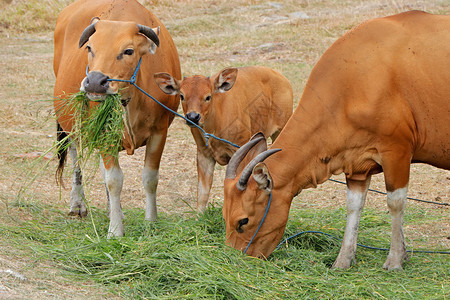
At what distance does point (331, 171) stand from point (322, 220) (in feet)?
4.62

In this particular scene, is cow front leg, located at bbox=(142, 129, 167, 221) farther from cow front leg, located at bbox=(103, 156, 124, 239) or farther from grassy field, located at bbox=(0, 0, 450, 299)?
cow front leg, located at bbox=(103, 156, 124, 239)

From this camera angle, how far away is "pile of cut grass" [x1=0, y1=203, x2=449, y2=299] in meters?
4.96

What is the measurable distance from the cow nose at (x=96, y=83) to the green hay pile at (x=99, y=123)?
0.20 meters

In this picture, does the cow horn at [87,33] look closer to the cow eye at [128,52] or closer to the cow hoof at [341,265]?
the cow eye at [128,52]

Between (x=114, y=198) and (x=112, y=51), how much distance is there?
62.3 inches

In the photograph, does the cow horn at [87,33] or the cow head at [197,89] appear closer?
the cow horn at [87,33]

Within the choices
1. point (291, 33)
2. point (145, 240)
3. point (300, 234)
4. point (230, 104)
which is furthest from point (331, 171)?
point (291, 33)

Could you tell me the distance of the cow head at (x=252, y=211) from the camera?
18.2 ft

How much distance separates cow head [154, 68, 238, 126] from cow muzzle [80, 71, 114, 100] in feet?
3.38

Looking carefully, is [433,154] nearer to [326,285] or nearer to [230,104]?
[326,285]

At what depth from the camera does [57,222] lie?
7.04m

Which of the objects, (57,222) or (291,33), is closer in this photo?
(57,222)

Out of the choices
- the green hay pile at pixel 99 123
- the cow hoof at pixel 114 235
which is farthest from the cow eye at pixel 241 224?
the green hay pile at pixel 99 123

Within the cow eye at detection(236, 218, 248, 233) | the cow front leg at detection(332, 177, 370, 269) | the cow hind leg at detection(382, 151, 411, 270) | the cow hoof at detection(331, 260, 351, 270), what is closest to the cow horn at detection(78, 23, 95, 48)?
the cow eye at detection(236, 218, 248, 233)
